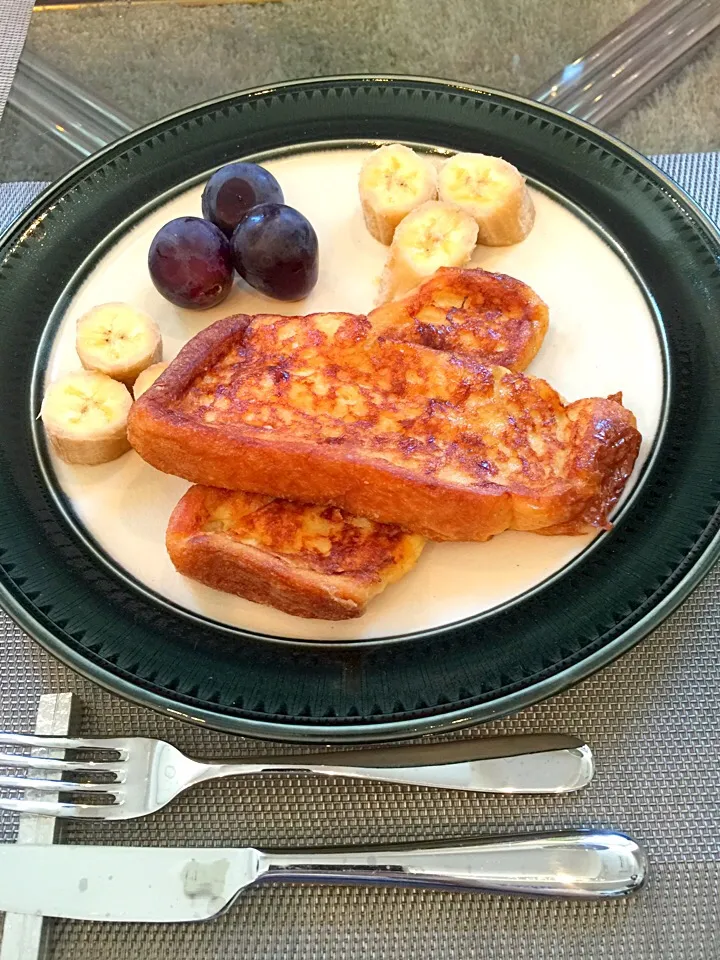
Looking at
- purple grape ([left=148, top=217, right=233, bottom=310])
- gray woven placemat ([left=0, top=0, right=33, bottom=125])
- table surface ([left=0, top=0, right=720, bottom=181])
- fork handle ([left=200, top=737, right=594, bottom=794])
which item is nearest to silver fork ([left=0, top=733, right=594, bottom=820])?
fork handle ([left=200, top=737, right=594, bottom=794])

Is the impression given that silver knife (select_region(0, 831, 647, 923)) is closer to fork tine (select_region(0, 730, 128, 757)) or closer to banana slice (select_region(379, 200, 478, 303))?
fork tine (select_region(0, 730, 128, 757))

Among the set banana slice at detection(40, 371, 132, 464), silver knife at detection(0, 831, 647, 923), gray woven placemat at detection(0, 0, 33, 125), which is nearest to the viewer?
silver knife at detection(0, 831, 647, 923)

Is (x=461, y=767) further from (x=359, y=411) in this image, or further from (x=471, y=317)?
(x=471, y=317)

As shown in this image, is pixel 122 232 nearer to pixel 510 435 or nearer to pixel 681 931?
pixel 510 435

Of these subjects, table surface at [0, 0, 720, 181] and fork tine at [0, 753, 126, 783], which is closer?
fork tine at [0, 753, 126, 783]

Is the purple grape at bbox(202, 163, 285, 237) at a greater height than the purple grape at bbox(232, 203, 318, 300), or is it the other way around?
the purple grape at bbox(202, 163, 285, 237)

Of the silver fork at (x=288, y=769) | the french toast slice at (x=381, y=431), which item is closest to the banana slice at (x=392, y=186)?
the french toast slice at (x=381, y=431)

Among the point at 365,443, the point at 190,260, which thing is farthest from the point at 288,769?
the point at 190,260
